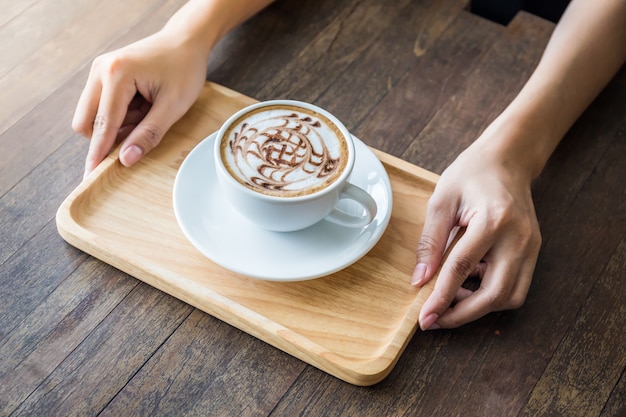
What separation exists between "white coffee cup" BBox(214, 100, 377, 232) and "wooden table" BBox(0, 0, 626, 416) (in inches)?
6.3

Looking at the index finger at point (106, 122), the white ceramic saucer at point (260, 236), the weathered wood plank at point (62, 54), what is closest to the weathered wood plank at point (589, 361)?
the white ceramic saucer at point (260, 236)

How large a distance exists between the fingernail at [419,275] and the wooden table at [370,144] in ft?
0.22

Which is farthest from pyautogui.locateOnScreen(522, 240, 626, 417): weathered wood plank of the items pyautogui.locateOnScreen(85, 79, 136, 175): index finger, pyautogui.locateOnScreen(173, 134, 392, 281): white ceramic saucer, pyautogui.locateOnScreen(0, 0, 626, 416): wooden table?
pyautogui.locateOnScreen(85, 79, 136, 175): index finger

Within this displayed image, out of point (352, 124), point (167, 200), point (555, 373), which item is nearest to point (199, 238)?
point (167, 200)

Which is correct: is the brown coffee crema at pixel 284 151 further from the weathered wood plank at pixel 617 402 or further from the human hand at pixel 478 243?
the weathered wood plank at pixel 617 402

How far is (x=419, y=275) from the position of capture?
895 mm

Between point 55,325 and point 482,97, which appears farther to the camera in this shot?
point 482,97

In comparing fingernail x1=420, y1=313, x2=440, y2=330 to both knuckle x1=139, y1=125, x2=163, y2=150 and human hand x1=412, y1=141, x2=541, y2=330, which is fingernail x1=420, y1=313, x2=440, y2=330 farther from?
knuckle x1=139, y1=125, x2=163, y2=150

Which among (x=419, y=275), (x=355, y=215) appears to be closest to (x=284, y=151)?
(x=355, y=215)

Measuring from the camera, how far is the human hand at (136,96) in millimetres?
995

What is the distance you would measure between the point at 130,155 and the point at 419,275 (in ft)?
1.40

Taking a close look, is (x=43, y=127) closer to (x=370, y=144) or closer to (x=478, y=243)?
(x=370, y=144)

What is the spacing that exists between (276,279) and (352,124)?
1.18 feet

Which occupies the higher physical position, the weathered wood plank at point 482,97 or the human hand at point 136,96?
the human hand at point 136,96
